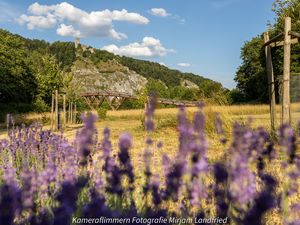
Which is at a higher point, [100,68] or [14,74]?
[100,68]

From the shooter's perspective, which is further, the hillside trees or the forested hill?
the forested hill

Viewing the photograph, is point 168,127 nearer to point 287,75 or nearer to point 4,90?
point 287,75

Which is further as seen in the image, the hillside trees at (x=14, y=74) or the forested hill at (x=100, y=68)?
the forested hill at (x=100, y=68)

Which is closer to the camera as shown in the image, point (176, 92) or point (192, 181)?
point (192, 181)

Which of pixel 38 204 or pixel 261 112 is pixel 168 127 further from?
pixel 261 112

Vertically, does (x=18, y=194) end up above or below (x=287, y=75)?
below

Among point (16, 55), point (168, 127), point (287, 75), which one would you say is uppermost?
point (16, 55)

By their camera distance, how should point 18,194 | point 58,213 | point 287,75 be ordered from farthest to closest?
1. point 287,75
2. point 18,194
3. point 58,213

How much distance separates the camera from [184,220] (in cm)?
191

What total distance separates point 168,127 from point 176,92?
83.5 metres

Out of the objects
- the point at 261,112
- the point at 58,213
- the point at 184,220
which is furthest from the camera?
the point at 261,112

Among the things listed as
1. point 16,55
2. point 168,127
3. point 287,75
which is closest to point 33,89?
point 16,55

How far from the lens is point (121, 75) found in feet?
538

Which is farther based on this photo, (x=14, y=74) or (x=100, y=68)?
(x=100, y=68)
